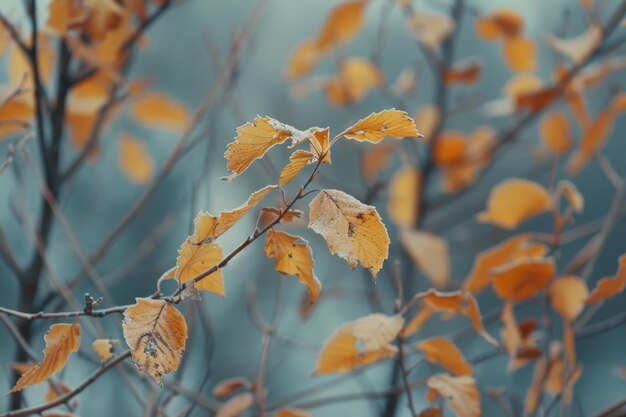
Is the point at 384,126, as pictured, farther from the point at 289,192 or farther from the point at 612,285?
the point at 289,192

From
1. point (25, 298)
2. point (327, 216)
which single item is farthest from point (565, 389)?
point (25, 298)

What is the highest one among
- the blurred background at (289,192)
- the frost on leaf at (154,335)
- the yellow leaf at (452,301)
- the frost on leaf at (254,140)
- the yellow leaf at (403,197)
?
the frost on leaf at (254,140)

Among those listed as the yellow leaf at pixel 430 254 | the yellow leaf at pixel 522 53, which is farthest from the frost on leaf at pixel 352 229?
the yellow leaf at pixel 522 53

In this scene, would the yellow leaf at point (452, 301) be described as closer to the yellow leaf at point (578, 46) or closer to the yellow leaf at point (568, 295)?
the yellow leaf at point (568, 295)

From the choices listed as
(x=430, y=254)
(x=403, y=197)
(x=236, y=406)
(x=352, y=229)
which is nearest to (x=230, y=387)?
(x=236, y=406)

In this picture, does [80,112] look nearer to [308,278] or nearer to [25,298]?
[25,298]

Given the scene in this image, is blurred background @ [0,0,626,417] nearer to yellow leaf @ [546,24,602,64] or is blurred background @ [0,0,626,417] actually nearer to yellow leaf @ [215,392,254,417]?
yellow leaf @ [546,24,602,64]

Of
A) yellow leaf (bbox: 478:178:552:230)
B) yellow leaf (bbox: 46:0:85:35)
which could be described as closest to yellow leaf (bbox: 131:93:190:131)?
yellow leaf (bbox: 46:0:85:35)
